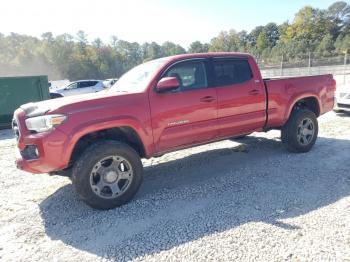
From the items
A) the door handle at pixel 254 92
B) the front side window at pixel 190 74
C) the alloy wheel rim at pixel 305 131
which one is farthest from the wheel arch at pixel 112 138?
the alloy wheel rim at pixel 305 131

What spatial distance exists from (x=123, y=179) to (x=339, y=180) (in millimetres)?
2985

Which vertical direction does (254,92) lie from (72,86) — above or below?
below

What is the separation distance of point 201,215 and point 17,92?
35.0ft

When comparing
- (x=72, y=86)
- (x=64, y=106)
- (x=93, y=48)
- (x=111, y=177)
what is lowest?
(x=111, y=177)

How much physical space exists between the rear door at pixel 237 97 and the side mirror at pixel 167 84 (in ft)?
2.88

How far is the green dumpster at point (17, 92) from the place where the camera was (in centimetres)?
1130

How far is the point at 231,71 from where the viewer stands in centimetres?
481

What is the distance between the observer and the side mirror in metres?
3.87

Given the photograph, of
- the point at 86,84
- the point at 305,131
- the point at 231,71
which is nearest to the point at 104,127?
the point at 231,71

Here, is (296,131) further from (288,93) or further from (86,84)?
(86,84)

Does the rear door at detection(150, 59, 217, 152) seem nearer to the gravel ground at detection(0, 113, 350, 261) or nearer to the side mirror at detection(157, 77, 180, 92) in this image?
the side mirror at detection(157, 77, 180, 92)

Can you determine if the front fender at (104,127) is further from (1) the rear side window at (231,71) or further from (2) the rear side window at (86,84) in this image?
(2) the rear side window at (86,84)

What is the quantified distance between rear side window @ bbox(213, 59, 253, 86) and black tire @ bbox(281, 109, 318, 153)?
121cm

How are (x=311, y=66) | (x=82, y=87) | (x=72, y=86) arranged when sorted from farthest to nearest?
(x=311, y=66)
(x=82, y=87)
(x=72, y=86)
